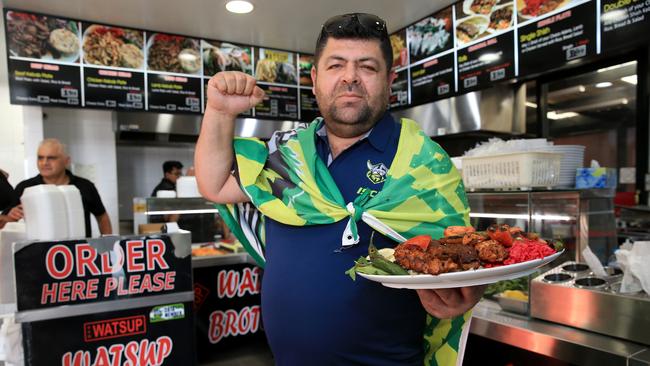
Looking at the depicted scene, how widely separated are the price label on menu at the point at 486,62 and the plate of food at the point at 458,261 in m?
3.10

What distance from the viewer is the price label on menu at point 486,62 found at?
3.72 m

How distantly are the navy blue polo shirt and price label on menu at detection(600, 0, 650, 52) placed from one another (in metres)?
2.54

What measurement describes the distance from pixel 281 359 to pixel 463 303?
1.92 ft

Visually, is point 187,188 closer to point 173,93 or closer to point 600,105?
point 173,93

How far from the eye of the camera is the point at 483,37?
3900 millimetres

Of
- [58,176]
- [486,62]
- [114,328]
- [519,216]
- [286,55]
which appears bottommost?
[114,328]

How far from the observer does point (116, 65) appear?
4.52 m

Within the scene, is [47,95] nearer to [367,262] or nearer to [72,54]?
[72,54]

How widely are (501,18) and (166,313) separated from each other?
346cm

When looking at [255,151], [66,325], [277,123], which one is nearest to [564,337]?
[255,151]

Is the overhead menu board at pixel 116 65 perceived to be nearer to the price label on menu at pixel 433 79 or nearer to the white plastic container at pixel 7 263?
the price label on menu at pixel 433 79

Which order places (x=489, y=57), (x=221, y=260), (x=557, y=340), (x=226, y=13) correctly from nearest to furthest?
(x=557, y=340)
(x=221, y=260)
(x=489, y=57)
(x=226, y=13)

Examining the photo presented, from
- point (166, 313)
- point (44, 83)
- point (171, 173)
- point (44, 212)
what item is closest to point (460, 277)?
point (166, 313)

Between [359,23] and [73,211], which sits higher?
[359,23]
